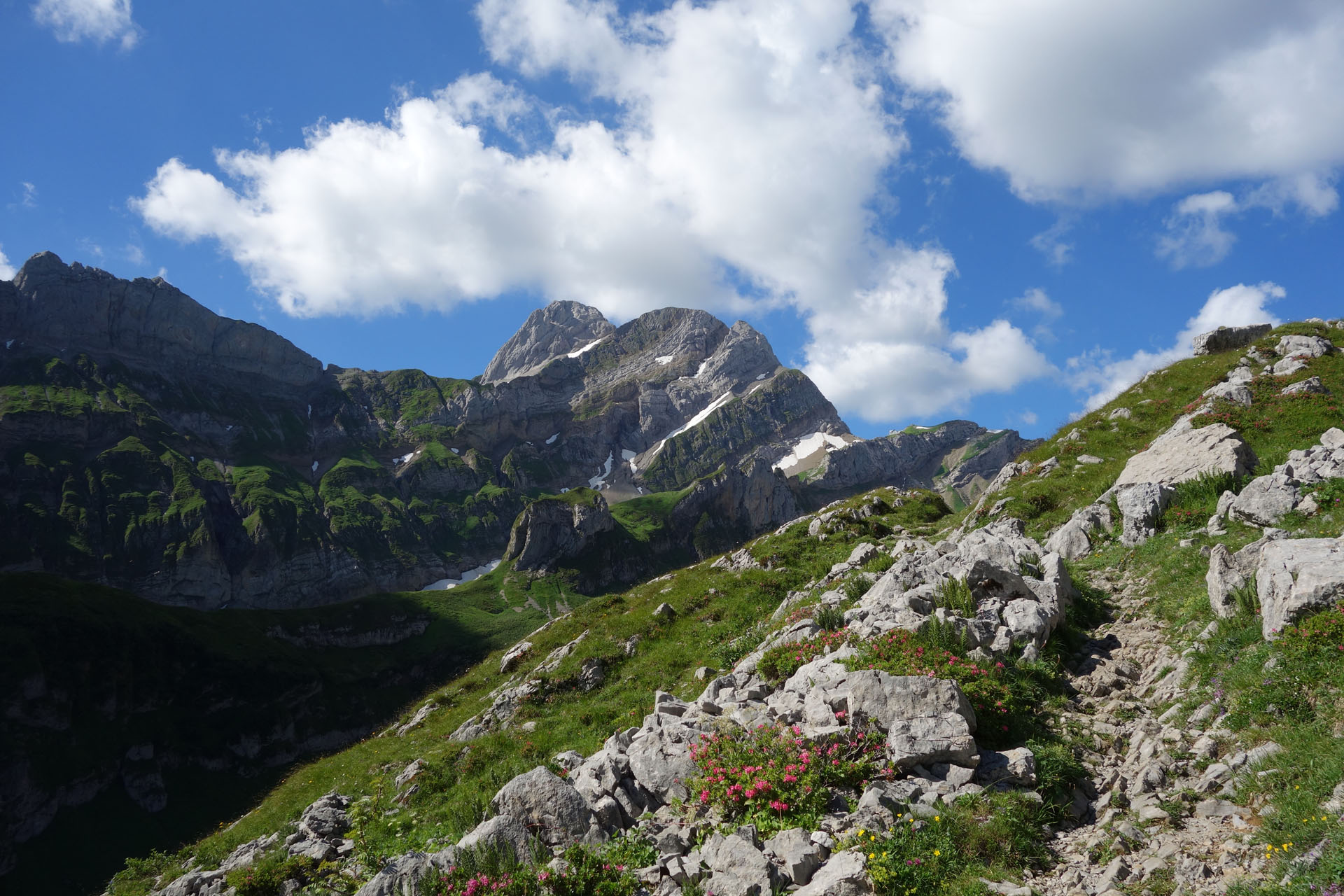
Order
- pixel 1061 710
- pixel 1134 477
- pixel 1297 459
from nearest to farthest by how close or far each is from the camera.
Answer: pixel 1061 710, pixel 1297 459, pixel 1134 477

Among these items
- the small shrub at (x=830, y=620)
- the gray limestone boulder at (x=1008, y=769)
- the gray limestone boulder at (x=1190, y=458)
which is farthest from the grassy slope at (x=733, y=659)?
the small shrub at (x=830, y=620)

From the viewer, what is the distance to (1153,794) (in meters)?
10.4

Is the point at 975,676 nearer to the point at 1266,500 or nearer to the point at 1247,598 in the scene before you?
the point at 1247,598

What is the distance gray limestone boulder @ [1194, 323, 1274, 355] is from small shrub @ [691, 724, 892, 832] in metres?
49.5

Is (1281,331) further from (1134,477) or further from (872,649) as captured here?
(872,649)

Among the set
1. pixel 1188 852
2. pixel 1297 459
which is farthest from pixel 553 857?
pixel 1297 459

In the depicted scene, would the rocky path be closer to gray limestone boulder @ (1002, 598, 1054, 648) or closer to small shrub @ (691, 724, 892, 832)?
gray limestone boulder @ (1002, 598, 1054, 648)

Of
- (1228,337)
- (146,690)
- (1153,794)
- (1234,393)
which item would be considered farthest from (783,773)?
(146,690)

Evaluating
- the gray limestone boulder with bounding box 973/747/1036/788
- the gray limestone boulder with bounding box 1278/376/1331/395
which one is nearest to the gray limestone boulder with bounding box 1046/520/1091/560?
the gray limestone boulder with bounding box 973/747/1036/788

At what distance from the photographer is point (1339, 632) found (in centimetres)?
1105

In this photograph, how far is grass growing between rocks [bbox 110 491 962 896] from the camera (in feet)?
60.0

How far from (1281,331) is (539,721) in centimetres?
5289

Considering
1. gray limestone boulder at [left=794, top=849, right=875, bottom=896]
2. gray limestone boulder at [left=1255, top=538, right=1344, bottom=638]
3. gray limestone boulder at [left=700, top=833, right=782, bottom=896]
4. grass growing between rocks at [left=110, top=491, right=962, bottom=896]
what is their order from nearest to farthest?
1. gray limestone boulder at [left=794, top=849, right=875, bottom=896]
2. gray limestone boulder at [left=700, top=833, right=782, bottom=896]
3. gray limestone boulder at [left=1255, top=538, right=1344, bottom=638]
4. grass growing between rocks at [left=110, top=491, right=962, bottom=896]

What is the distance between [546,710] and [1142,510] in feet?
78.4
